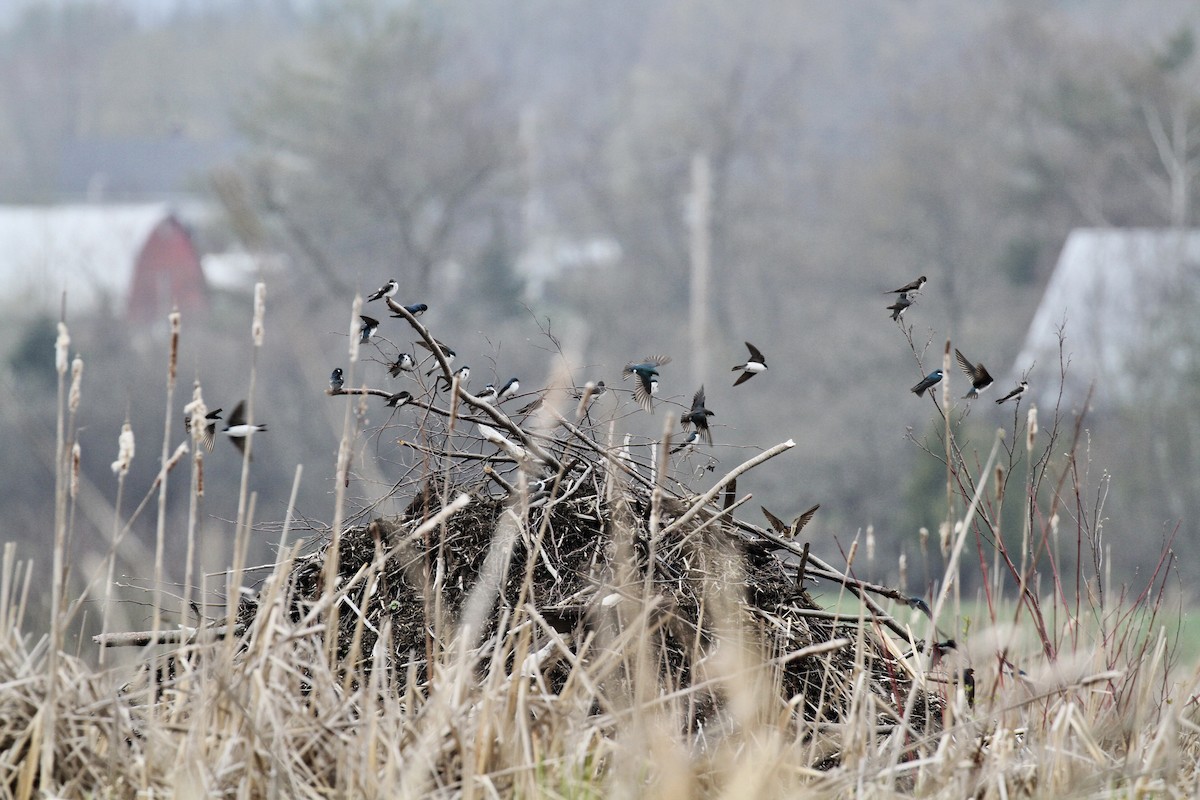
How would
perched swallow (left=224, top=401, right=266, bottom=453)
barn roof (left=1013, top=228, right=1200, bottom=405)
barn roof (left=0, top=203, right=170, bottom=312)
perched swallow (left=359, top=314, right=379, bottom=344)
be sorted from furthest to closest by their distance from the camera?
barn roof (left=0, top=203, right=170, bottom=312) → barn roof (left=1013, top=228, right=1200, bottom=405) → perched swallow (left=359, top=314, right=379, bottom=344) → perched swallow (left=224, top=401, right=266, bottom=453)

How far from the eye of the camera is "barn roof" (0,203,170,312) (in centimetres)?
2983

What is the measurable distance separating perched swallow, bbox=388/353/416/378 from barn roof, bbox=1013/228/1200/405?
816 inches

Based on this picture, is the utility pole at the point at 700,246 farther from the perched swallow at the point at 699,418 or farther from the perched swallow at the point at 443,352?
the perched swallow at the point at 443,352

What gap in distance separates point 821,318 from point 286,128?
13.1 metres

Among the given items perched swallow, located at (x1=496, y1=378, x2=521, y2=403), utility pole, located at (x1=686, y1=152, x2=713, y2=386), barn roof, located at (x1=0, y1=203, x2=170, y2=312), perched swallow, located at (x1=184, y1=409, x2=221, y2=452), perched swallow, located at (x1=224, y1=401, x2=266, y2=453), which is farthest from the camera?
utility pole, located at (x1=686, y1=152, x2=713, y2=386)

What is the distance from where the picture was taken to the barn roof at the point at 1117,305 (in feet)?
79.1

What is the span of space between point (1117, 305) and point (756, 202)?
10274 millimetres

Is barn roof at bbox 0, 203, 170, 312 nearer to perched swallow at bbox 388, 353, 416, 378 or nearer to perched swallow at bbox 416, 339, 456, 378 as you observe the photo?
perched swallow at bbox 416, 339, 456, 378

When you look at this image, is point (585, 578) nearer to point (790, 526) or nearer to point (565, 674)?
point (565, 674)

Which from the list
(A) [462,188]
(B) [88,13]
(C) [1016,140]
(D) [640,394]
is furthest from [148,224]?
(D) [640,394]

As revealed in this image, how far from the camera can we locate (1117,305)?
26719 millimetres

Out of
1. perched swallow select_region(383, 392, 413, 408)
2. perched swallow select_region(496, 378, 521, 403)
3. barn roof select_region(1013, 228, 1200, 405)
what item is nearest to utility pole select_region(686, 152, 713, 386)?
barn roof select_region(1013, 228, 1200, 405)

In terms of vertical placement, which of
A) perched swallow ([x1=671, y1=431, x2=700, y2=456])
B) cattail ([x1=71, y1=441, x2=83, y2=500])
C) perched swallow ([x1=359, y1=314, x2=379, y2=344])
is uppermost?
perched swallow ([x1=359, y1=314, x2=379, y2=344])

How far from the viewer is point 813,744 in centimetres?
292
